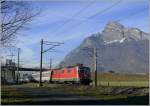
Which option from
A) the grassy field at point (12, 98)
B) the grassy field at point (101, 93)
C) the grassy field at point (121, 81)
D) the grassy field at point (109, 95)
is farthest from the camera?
the grassy field at point (121, 81)

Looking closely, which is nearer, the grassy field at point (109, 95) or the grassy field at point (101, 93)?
the grassy field at point (109, 95)

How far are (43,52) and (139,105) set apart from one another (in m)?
48.2

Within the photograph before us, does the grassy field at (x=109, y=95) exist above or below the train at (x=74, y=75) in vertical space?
below

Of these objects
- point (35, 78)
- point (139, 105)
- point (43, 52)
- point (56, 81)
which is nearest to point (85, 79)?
point (43, 52)

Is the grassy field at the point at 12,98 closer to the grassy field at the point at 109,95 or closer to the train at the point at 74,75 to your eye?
the grassy field at the point at 109,95

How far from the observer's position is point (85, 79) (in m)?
73.7

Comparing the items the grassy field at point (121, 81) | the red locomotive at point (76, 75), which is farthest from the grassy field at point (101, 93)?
the grassy field at point (121, 81)

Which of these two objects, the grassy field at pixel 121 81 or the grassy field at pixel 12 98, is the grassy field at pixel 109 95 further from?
the grassy field at pixel 121 81

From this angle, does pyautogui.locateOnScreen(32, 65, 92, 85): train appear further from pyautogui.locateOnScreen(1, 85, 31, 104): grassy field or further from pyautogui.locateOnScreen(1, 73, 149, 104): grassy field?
pyautogui.locateOnScreen(1, 85, 31, 104): grassy field

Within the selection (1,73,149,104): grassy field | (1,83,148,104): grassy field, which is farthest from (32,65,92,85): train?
(1,83,148,104): grassy field

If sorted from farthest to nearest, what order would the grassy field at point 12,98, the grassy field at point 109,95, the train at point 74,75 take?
the train at point 74,75 → the grassy field at point 109,95 → the grassy field at point 12,98

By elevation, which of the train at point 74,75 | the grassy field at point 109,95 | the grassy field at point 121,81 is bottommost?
the grassy field at point 109,95

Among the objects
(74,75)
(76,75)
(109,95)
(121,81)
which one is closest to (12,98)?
(109,95)

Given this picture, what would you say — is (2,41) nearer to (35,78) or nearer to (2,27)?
(2,27)
